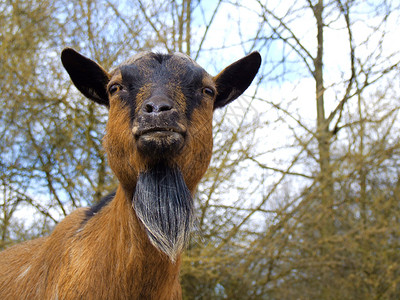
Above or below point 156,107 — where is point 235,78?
above

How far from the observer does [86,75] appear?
3699 millimetres

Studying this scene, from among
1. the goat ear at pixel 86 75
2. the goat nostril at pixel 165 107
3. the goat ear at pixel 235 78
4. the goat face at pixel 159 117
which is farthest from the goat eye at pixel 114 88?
the goat ear at pixel 235 78

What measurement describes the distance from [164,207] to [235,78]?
1.66m

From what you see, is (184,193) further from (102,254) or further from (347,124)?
(347,124)

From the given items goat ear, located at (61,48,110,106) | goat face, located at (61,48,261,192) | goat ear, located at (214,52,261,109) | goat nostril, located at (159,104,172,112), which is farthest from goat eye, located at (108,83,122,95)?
goat ear, located at (214,52,261,109)

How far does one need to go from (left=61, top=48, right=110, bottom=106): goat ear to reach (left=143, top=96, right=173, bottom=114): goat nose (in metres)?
1.21

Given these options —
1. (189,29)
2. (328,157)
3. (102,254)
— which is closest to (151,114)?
(102,254)

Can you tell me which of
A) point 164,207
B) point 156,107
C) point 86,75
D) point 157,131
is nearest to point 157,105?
point 156,107

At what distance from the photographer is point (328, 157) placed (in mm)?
8828

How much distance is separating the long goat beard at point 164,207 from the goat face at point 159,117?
8 centimetres

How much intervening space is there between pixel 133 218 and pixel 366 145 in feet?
24.2

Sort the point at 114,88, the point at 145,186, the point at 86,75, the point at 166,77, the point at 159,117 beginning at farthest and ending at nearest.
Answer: the point at 86,75, the point at 114,88, the point at 166,77, the point at 145,186, the point at 159,117

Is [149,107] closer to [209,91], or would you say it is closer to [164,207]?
[164,207]

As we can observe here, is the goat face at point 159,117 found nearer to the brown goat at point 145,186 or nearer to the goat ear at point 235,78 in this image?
the brown goat at point 145,186
